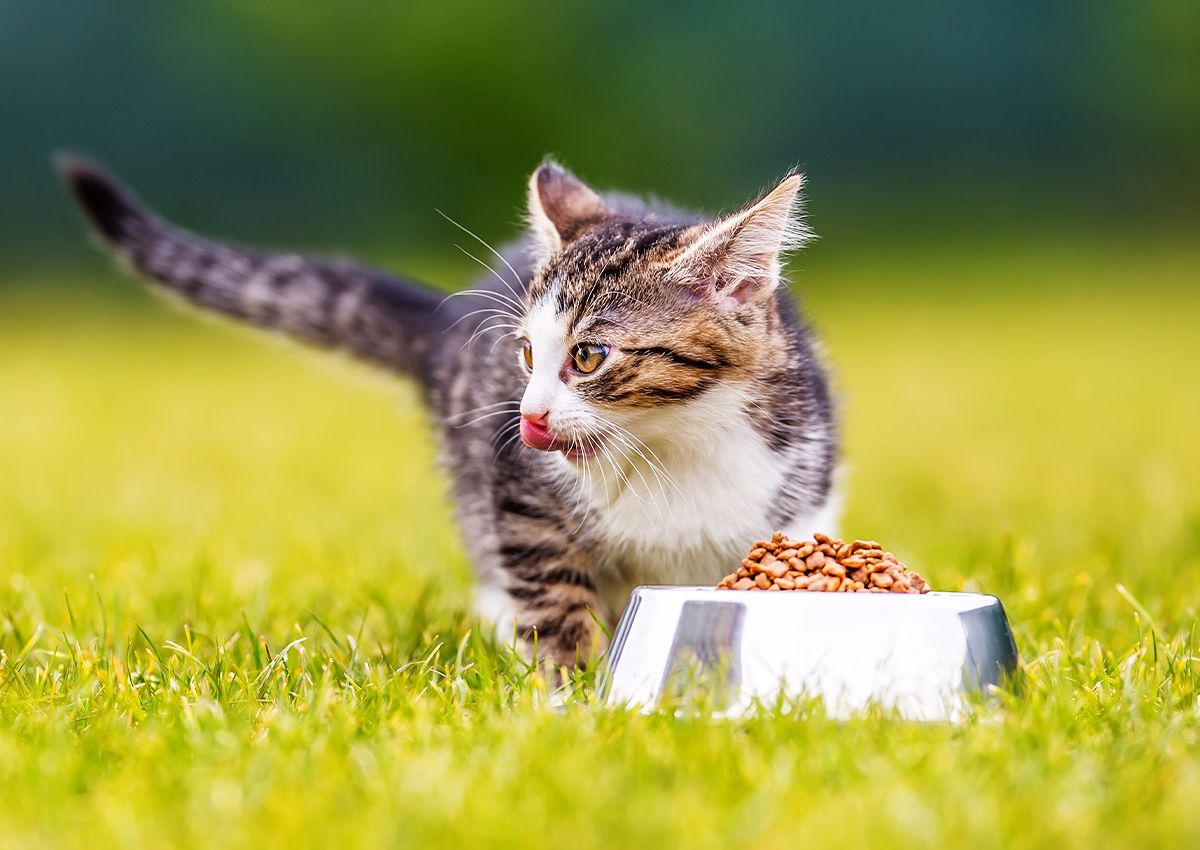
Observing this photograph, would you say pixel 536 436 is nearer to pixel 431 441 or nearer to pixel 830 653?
pixel 830 653

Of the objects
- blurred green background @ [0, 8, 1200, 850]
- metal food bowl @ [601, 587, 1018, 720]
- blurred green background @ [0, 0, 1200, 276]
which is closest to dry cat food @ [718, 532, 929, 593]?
metal food bowl @ [601, 587, 1018, 720]

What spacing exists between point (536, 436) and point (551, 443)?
0.12ft

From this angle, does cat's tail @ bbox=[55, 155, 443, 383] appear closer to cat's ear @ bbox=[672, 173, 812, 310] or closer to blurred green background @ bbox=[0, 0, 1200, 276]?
cat's ear @ bbox=[672, 173, 812, 310]

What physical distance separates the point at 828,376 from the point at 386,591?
1074 mm

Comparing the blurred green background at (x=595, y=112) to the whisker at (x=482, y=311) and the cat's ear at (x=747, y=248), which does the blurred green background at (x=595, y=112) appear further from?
the cat's ear at (x=747, y=248)

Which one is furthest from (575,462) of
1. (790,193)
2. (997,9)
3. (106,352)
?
(997,9)

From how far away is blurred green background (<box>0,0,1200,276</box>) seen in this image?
12641 millimetres

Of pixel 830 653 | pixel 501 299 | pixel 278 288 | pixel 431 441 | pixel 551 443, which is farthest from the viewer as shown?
pixel 431 441

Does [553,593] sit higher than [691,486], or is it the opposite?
[691,486]

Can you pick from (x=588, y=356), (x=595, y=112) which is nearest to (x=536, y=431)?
(x=588, y=356)

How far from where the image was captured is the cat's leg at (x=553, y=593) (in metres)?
2.73

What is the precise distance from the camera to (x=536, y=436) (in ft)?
8.15

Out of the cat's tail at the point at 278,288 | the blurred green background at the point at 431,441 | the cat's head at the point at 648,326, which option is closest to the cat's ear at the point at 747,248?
the cat's head at the point at 648,326

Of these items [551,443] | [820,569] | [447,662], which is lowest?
[447,662]
